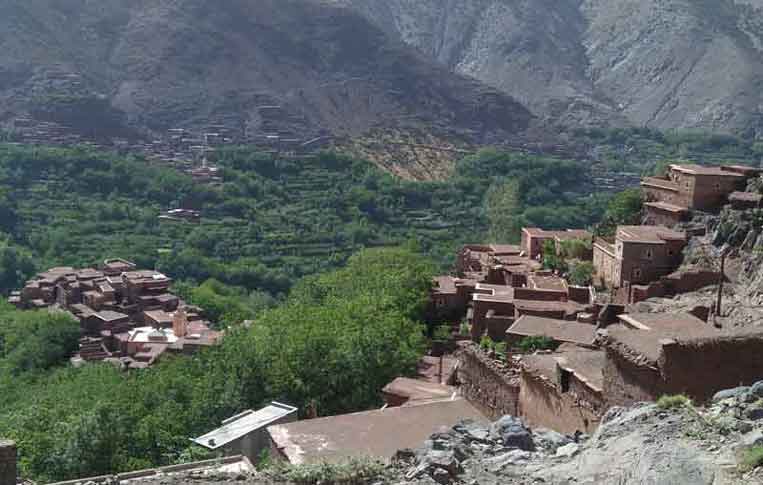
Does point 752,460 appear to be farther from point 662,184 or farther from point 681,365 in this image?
point 662,184

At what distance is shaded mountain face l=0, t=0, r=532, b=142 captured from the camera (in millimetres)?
73250

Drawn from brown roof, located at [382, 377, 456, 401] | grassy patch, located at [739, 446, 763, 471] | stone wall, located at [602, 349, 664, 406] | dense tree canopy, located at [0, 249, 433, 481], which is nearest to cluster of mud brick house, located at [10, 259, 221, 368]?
dense tree canopy, located at [0, 249, 433, 481]

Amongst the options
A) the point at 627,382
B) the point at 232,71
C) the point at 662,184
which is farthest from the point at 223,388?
the point at 232,71

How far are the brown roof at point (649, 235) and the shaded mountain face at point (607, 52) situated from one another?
71.8 metres

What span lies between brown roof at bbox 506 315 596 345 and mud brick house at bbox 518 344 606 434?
5253 mm

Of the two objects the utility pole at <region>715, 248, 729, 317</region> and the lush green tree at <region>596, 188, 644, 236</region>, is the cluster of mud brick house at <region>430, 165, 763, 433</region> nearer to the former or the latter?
the utility pole at <region>715, 248, 729, 317</region>

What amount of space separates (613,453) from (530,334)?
461 inches

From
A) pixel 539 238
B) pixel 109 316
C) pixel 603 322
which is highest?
pixel 539 238

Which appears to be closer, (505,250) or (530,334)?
(530,334)

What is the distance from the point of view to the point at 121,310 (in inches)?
1453

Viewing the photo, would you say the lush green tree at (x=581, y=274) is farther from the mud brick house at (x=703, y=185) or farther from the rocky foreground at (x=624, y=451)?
the rocky foreground at (x=624, y=451)

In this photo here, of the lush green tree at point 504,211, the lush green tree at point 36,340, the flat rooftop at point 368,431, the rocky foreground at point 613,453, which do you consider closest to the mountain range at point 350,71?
the lush green tree at point 504,211

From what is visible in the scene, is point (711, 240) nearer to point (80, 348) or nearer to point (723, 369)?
point (723, 369)

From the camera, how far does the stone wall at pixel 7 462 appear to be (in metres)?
9.40
